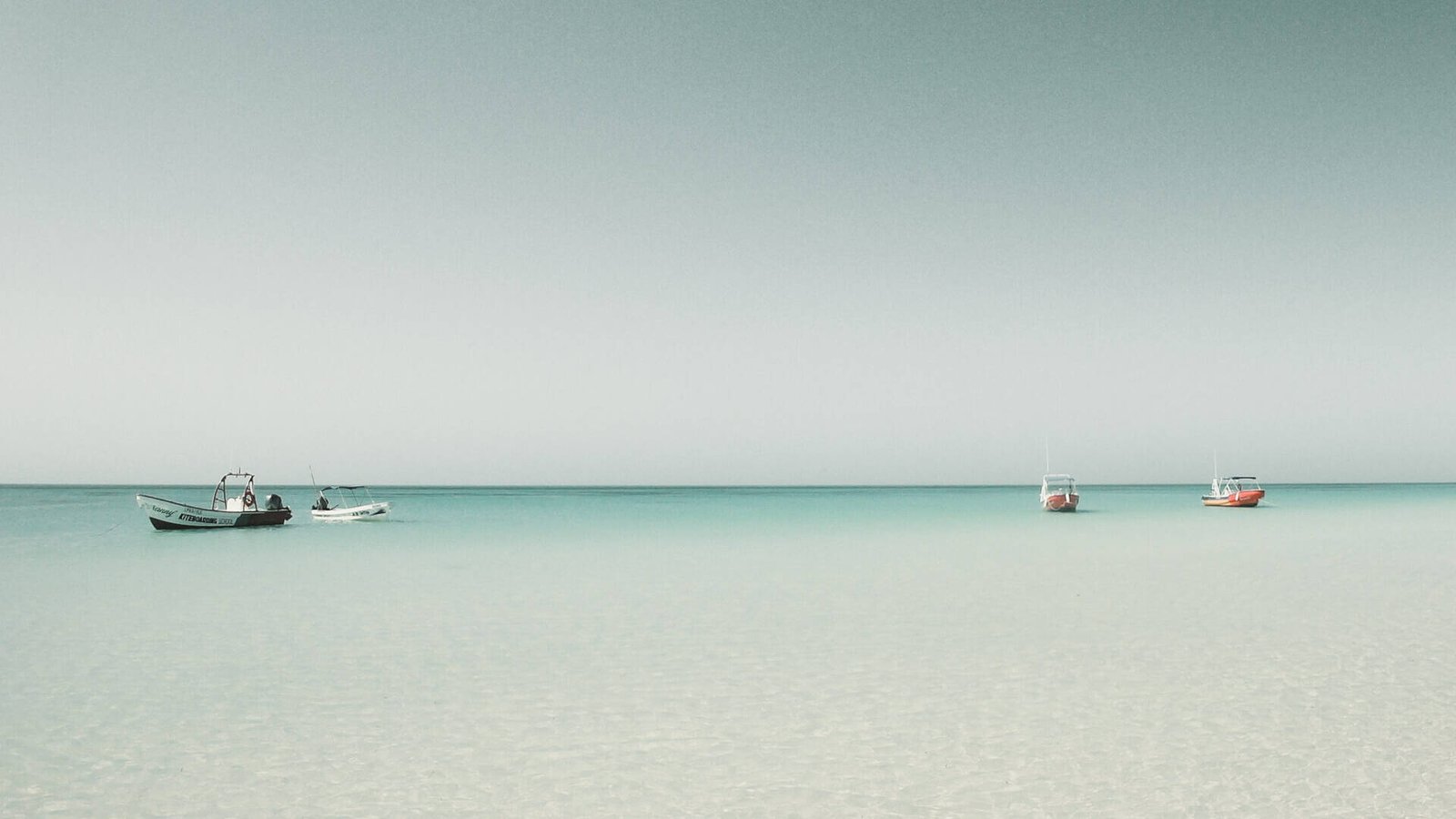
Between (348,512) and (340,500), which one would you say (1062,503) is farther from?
(340,500)

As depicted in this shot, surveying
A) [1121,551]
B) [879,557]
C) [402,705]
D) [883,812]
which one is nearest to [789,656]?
[402,705]

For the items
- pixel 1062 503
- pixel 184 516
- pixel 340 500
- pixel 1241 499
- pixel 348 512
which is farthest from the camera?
pixel 340 500

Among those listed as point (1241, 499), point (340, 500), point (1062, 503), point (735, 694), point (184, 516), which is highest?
point (1241, 499)

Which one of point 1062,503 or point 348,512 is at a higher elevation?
point 1062,503

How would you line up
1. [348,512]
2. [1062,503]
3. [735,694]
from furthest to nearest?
1. [1062,503]
2. [348,512]
3. [735,694]

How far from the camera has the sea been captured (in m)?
6.35

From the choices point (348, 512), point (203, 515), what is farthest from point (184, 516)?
point (348, 512)

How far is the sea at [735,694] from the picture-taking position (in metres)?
6.35

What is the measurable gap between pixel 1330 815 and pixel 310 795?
678 centimetres

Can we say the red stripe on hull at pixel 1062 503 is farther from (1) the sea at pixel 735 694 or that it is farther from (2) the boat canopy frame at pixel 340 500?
(2) the boat canopy frame at pixel 340 500

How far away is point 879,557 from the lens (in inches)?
1062

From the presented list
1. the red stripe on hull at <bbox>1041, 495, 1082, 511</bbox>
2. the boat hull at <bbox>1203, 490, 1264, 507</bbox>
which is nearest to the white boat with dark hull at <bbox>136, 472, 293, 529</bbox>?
the red stripe on hull at <bbox>1041, 495, 1082, 511</bbox>

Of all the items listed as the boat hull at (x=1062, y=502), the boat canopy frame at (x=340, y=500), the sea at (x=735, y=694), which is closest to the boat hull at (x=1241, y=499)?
the boat hull at (x=1062, y=502)

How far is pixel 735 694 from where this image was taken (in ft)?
30.6
